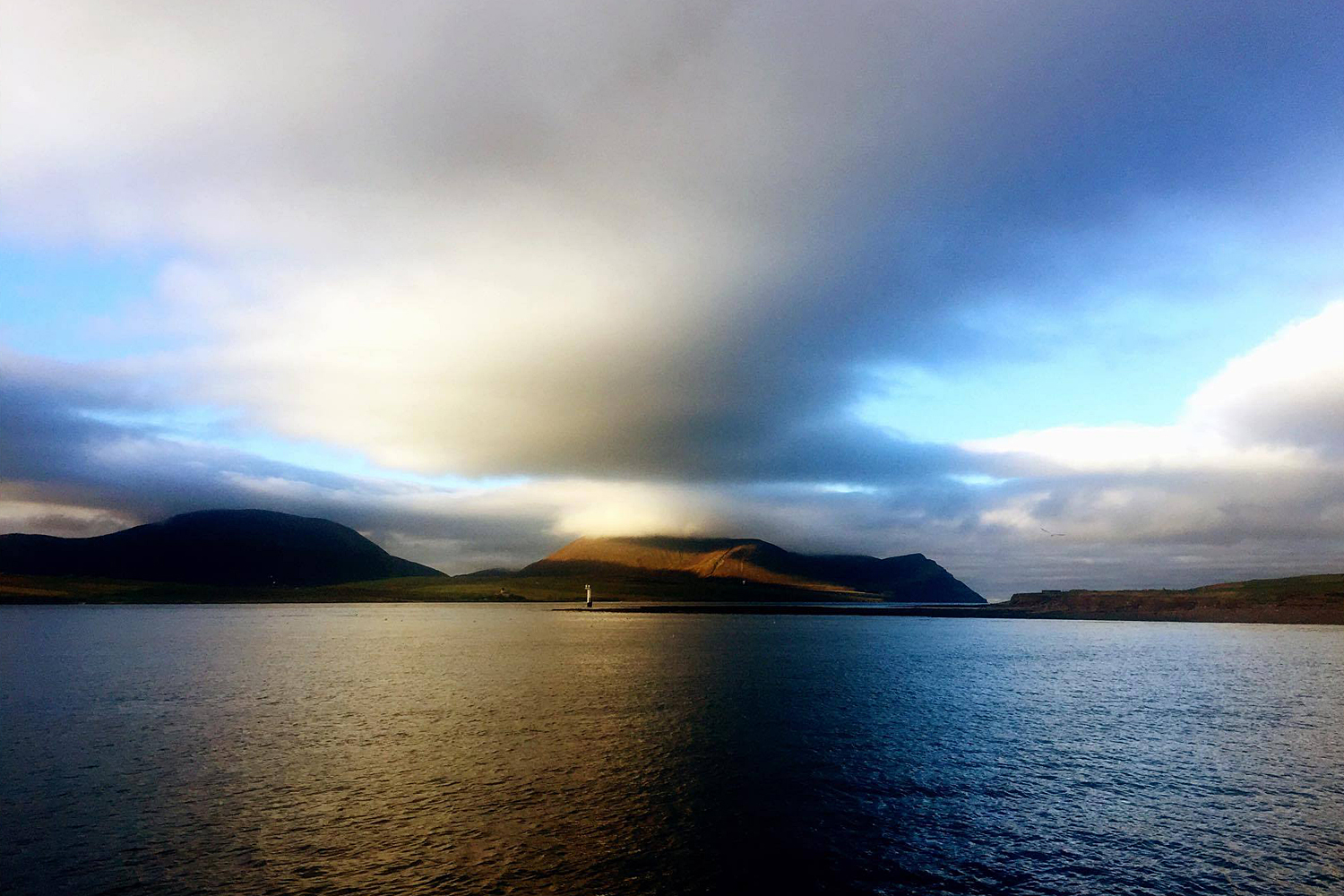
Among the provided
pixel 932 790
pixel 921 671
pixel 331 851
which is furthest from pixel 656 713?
pixel 921 671

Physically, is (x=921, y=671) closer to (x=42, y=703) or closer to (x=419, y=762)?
(x=419, y=762)

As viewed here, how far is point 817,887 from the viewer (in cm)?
3012

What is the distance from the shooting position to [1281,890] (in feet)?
101

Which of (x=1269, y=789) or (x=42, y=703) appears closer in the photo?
(x=1269, y=789)

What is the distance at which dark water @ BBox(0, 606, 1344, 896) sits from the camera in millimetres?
31672

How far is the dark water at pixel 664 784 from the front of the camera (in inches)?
1247

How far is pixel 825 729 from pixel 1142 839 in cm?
2845

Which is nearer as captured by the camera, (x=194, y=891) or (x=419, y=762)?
(x=194, y=891)

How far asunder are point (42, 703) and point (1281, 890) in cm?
9962

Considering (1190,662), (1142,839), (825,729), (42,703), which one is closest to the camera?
(1142,839)

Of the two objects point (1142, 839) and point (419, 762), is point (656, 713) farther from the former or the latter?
point (1142, 839)

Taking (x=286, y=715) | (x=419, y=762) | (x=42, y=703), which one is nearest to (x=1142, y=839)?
(x=419, y=762)

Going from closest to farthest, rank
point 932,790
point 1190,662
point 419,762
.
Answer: point 932,790, point 419,762, point 1190,662

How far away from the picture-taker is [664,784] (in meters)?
45.1
